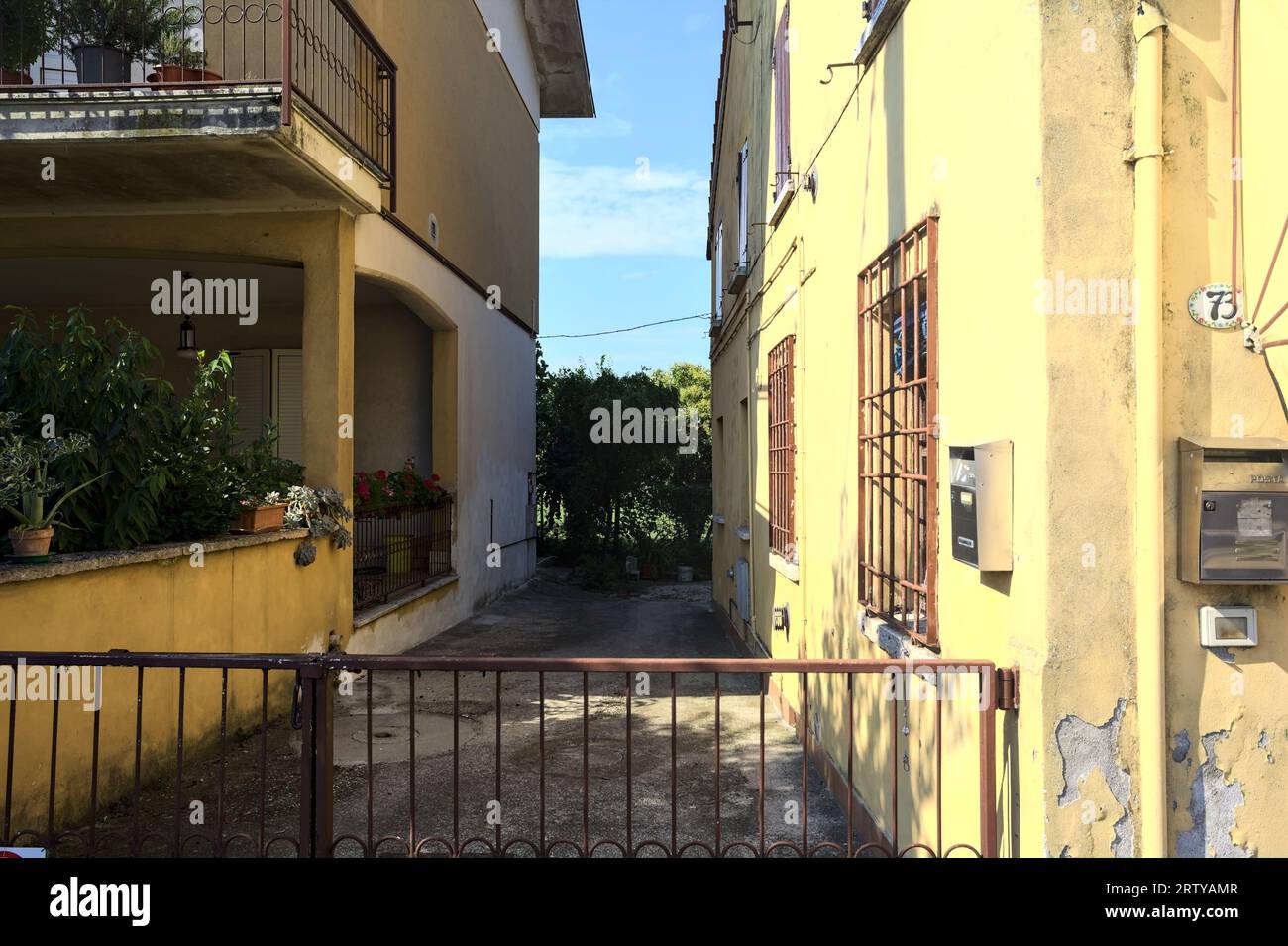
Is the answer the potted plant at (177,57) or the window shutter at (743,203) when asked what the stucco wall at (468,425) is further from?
the window shutter at (743,203)

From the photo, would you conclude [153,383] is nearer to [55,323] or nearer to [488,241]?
[55,323]

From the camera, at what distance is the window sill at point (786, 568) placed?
22.1 feet

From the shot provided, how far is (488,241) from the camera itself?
45.1 feet

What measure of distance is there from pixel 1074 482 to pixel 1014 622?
0.49m

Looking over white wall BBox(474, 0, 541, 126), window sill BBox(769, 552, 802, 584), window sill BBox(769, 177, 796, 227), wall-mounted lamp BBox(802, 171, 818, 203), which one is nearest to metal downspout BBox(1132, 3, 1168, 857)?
wall-mounted lamp BBox(802, 171, 818, 203)

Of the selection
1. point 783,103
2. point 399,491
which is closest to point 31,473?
point 399,491

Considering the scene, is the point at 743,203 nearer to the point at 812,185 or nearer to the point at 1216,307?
the point at 812,185

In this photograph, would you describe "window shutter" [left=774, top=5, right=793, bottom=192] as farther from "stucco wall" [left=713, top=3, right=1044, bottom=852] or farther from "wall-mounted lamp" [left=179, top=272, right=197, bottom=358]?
"wall-mounted lamp" [left=179, top=272, right=197, bottom=358]

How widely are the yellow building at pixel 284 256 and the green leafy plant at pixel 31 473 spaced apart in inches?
13.2

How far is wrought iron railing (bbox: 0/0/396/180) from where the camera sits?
712 cm

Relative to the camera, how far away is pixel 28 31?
24.0ft

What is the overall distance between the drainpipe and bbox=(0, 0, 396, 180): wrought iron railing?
5478mm

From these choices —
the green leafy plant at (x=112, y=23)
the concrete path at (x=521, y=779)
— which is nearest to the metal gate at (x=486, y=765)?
the concrete path at (x=521, y=779)
